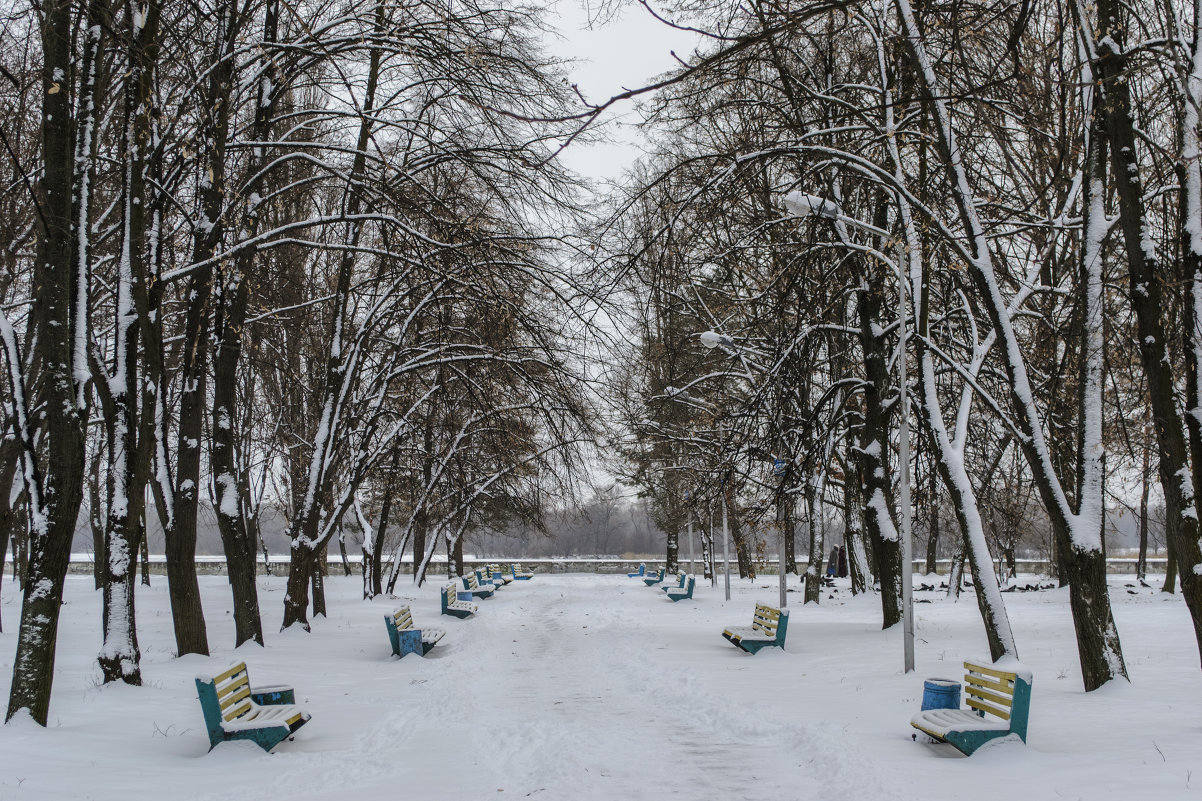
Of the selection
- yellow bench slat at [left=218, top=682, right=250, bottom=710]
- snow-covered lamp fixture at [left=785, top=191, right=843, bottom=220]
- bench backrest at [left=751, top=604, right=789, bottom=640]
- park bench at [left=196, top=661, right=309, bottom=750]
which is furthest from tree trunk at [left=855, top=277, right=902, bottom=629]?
yellow bench slat at [left=218, top=682, right=250, bottom=710]

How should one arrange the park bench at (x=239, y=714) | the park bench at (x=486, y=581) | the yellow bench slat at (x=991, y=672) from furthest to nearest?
1. the park bench at (x=486, y=581)
2. the park bench at (x=239, y=714)
3. the yellow bench slat at (x=991, y=672)

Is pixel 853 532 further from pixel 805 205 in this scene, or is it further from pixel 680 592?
pixel 805 205

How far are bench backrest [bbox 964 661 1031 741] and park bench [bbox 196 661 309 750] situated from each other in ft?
19.2

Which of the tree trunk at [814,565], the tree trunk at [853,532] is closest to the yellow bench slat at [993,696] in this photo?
the tree trunk at [853,532]

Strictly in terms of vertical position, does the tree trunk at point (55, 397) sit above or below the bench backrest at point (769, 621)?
above

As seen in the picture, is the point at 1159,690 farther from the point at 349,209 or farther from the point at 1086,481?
the point at 349,209

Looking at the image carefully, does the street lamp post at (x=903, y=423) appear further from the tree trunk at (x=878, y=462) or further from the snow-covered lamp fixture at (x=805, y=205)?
the tree trunk at (x=878, y=462)

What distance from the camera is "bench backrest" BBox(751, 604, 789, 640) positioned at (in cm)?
1389

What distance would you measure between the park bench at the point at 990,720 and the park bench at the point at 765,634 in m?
6.10

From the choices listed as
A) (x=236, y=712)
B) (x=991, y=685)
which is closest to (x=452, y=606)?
(x=236, y=712)

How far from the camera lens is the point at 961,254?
9375 mm

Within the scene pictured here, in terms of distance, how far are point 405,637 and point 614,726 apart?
606 centimetres

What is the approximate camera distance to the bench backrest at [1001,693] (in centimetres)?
704

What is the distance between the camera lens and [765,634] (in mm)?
14055
